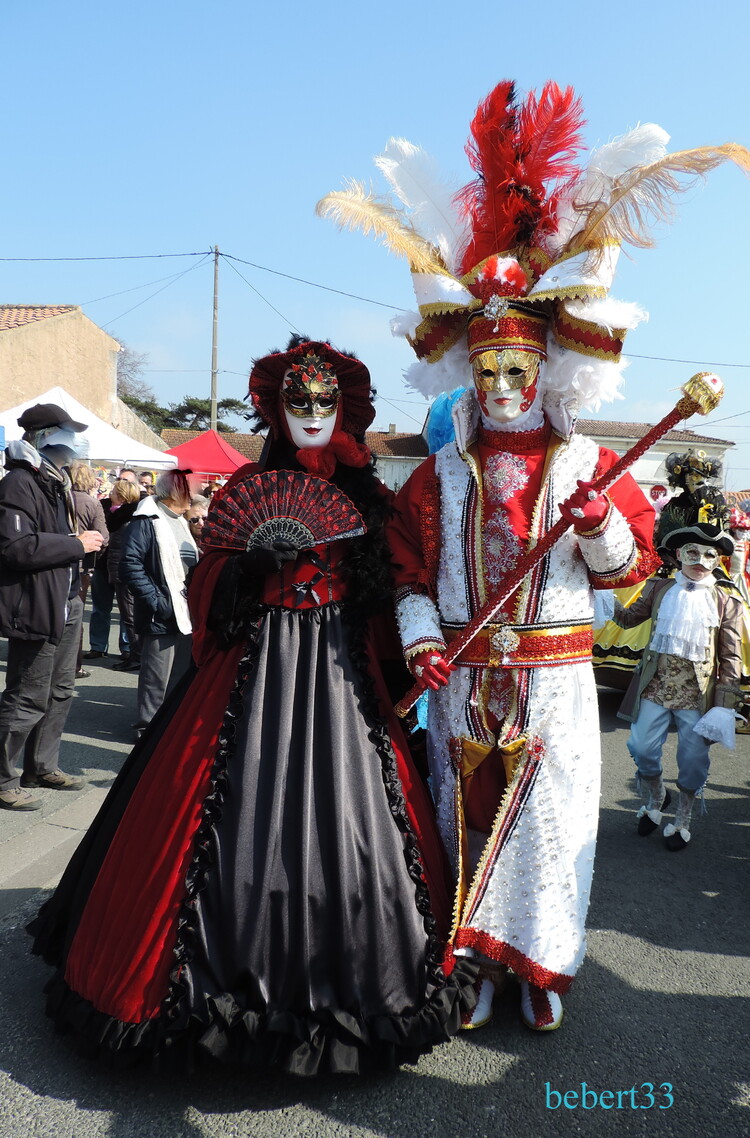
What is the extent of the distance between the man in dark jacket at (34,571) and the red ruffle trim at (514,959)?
268cm

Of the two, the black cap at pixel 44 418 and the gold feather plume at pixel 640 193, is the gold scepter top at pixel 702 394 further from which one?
the black cap at pixel 44 418

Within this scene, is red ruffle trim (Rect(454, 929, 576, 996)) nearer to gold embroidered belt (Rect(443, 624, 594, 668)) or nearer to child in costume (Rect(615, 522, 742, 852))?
gold embroidered belt (Rect(443, 624, 594, 668))

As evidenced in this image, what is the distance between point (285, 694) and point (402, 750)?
45 centimetres

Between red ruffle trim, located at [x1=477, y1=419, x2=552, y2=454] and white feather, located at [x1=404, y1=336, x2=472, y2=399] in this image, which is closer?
red ruffle trim, located at [x1=477, y1=419, x2=552, y2=454]

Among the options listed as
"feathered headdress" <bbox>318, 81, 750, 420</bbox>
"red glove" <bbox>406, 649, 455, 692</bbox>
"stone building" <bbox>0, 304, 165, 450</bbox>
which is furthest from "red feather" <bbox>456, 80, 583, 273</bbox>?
"stone building" <bbox>0, 304, 165, 450</bbox>

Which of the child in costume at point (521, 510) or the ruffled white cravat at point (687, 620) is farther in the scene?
the ruffled white cravat at point (687, 620)

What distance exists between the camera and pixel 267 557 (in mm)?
2512

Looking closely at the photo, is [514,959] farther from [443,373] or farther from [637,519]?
[443,373]

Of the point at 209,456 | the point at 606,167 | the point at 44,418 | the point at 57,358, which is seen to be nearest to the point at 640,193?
the point at 606,167

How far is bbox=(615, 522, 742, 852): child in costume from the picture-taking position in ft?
13.9

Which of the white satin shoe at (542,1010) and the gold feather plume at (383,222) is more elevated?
the gold feather plume at (383,222)

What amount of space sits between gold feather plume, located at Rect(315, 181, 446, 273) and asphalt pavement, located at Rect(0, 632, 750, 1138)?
2503mm

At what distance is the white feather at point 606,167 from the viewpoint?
2482 millimetres

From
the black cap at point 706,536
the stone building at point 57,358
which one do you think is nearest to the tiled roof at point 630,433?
the stone building at point 57,358
